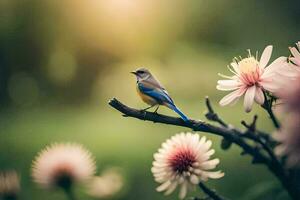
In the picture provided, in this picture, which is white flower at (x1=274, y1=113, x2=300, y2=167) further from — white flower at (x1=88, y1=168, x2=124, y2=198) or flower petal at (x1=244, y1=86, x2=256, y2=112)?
white flower at (x1=88, y1=168, x2=124, y2=198)

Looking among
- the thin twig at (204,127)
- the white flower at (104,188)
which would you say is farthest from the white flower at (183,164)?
the white flower at (104,188)

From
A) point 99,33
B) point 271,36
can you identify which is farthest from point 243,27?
point 99,33

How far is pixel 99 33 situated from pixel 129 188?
249 centimetres

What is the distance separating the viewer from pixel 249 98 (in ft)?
1.54

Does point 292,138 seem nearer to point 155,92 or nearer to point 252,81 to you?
point 252,81

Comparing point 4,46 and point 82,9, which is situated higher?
point 82,9

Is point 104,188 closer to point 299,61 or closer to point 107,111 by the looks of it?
point 299,61

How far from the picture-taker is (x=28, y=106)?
388 cm

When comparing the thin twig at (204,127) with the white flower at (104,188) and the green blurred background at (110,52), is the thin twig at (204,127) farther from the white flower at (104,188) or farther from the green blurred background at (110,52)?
the green blurred background at (110,52)

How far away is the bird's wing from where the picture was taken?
0.67m

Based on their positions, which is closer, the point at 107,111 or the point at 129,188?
the point at 129,188

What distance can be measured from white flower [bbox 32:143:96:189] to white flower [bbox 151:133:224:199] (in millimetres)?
349

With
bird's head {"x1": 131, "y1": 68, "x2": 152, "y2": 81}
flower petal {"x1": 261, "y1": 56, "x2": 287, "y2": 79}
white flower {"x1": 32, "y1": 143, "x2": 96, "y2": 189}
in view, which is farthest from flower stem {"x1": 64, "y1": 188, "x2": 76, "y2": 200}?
flower petal {"x1": 261, "y1": 56, "x2": 287, "y2": 79}

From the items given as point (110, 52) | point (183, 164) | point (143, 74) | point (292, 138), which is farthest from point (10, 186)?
point (110, 52)
